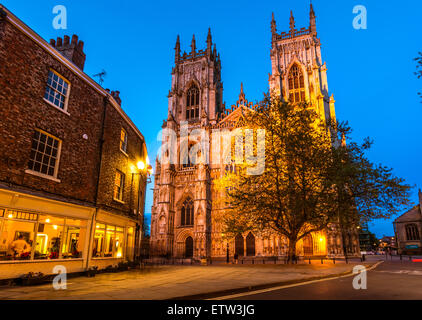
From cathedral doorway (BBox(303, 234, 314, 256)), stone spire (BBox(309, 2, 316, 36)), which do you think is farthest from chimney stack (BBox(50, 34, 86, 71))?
stone spire (BBox(309, 2, 316, 36))

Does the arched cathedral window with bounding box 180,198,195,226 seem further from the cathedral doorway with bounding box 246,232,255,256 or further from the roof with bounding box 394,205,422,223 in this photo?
the roof with bounding box 394,205,422,223

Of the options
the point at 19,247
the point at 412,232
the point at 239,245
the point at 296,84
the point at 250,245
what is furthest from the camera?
the point at 412,232

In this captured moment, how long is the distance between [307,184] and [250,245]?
887 inches

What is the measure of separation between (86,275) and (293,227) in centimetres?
1280

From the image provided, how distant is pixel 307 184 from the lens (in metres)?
18.4

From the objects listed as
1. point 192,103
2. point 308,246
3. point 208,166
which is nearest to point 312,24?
point 192,103

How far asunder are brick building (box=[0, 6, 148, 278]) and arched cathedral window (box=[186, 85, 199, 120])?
31.8 m

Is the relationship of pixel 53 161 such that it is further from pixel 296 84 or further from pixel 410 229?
pixel 410 229

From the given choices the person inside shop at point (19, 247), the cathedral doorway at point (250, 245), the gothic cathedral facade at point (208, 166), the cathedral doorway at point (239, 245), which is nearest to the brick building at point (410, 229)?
the gothic cathedral facade at point (208, 166)

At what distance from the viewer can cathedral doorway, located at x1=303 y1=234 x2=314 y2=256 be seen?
37000 mm

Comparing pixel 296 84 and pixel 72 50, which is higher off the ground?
pixel 296 84

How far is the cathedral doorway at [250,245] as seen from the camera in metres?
38.3

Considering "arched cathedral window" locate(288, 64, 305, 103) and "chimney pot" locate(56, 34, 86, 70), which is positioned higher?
"arched cathedral window" locate(288, 64, 305, 103)
